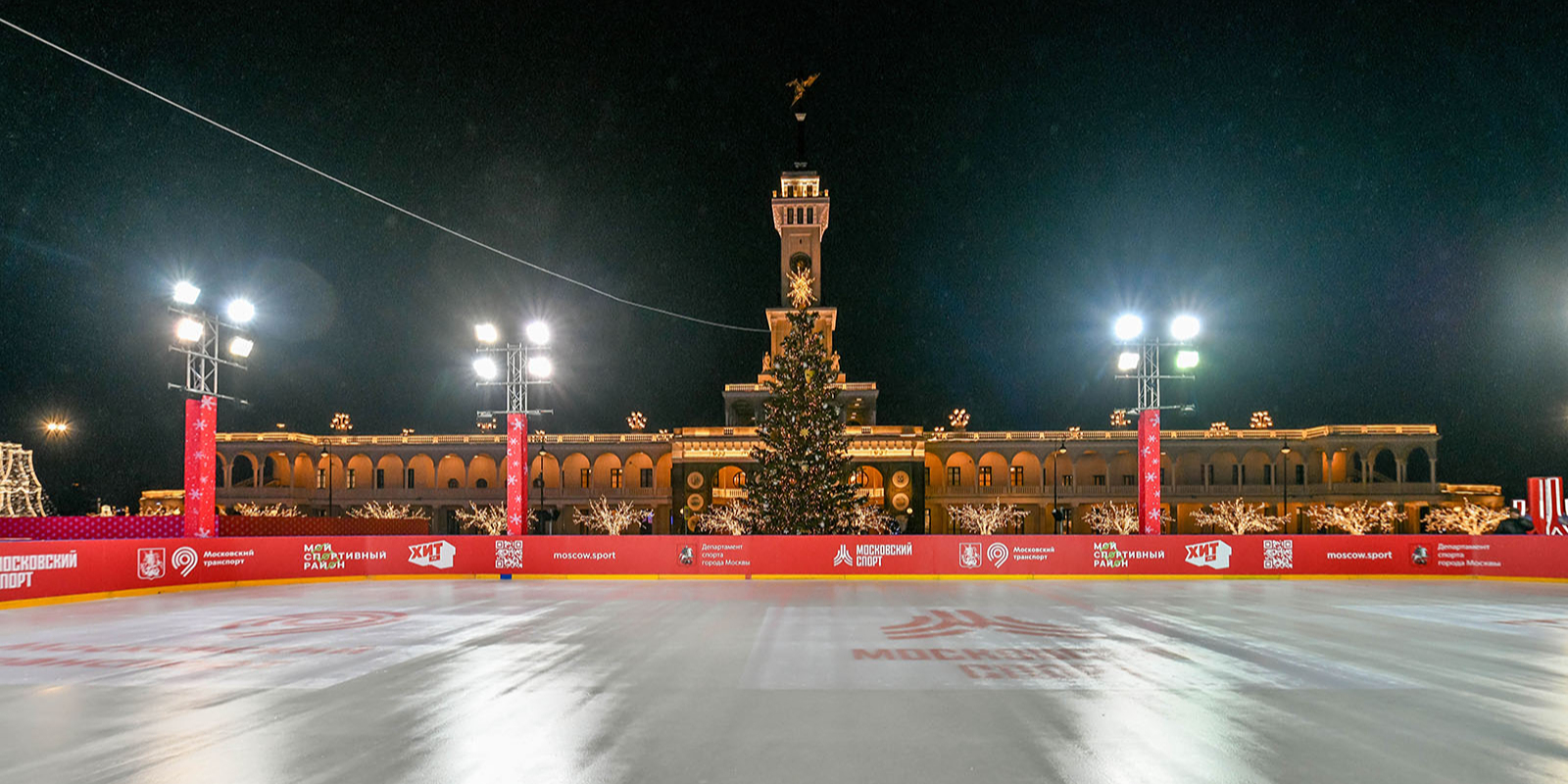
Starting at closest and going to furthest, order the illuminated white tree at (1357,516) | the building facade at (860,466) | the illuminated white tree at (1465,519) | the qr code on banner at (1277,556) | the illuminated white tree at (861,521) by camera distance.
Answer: the qr code on banner at (1277,556), the illuminated white tree at (861,521), the illuminated white tree at (1465,519), the illuminated white tree at (1357,516), the building facade at (860,466)

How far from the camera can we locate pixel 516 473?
29.1 metres

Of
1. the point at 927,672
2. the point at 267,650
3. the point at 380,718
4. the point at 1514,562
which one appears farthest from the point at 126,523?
the point at 1514,562

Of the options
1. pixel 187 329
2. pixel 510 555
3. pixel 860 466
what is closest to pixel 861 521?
pixel 860 466

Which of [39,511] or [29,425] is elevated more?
[29,425]

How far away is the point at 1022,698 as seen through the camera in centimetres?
953

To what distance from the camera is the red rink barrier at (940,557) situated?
28375mm

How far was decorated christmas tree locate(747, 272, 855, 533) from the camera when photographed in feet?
121

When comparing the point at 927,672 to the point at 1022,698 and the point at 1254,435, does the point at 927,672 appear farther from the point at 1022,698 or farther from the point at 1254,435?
the point at 1254,435

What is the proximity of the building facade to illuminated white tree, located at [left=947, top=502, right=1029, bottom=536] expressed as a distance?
0.74 metres

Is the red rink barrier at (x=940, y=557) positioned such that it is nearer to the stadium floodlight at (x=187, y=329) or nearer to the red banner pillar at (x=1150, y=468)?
the red banner pillar at (x=1150, y=468)

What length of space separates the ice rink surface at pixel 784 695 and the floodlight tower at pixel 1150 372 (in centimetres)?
788

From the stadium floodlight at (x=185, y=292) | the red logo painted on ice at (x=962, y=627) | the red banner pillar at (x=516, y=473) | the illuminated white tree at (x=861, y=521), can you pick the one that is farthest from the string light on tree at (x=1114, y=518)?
the stadium floodlight at (x=185, y=292)

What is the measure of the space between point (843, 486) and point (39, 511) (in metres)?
45.1

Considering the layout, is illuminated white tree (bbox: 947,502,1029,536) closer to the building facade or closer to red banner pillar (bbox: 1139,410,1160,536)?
the building facade
